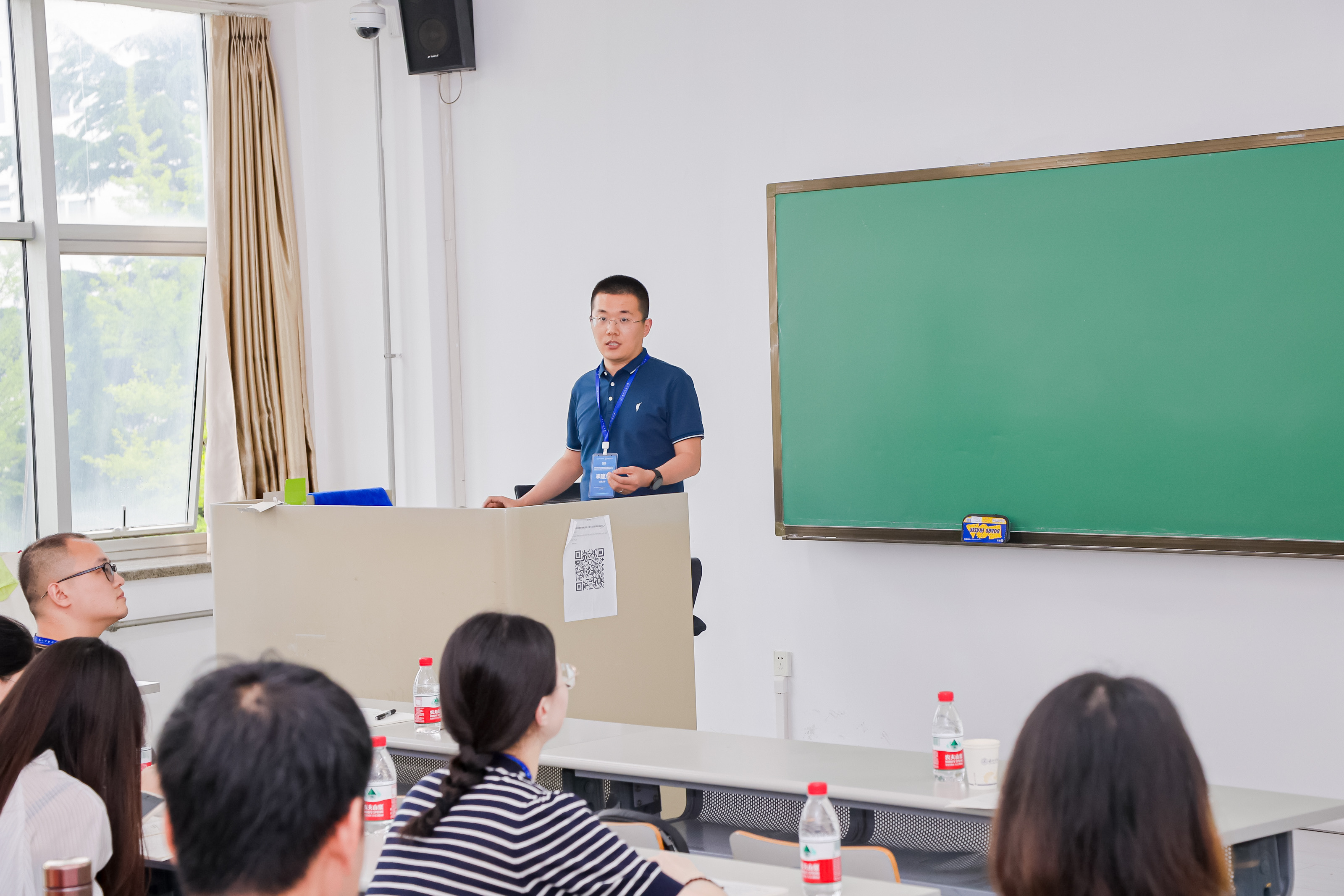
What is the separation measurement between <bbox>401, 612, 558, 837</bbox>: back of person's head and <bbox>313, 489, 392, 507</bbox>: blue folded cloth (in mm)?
1821

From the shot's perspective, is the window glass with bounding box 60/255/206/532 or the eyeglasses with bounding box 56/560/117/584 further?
the window glass with bounding box 60/255/206/532

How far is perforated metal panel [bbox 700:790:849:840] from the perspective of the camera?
9.20ft

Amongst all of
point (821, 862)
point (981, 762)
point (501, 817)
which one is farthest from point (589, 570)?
point (501, 817)

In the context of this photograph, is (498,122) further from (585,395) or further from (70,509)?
(70,509)

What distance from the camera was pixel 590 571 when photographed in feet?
11.4

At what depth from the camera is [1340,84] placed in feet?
12.7

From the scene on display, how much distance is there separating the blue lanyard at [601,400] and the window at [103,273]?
2.87m

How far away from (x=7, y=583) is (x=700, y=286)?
269 centimetres

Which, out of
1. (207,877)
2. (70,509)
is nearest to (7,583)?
(70,509)

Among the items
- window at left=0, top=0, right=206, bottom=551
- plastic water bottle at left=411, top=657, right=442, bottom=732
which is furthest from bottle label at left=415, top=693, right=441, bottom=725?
window at left=0, top=0, right=206, bottom=551

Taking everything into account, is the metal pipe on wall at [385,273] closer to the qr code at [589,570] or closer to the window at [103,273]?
the window at [103,273]

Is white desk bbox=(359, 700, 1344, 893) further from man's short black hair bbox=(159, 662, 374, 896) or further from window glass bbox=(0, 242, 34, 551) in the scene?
window glass bbox=(0, 242, 34, 551)

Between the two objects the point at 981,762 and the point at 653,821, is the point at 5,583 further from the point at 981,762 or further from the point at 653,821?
the point at 981,762

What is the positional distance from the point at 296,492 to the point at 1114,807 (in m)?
3.05
